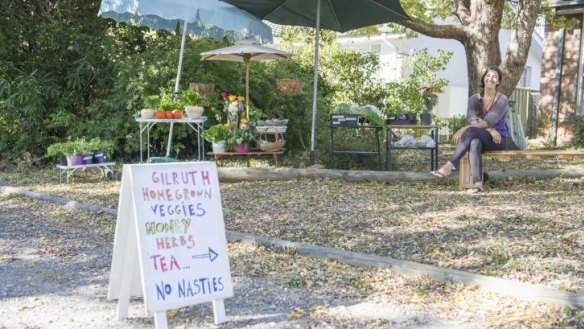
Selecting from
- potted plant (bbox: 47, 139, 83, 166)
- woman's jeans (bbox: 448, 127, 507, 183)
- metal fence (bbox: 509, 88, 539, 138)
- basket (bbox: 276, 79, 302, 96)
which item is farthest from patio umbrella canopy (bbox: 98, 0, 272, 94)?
metal fence (bbox: 509, 88, 539, 138)

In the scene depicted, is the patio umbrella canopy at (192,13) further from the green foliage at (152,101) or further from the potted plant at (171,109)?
the green foliage at (152,101)

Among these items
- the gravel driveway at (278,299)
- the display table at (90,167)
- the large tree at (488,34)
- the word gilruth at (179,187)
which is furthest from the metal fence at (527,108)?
the word gilruth at (179,187)

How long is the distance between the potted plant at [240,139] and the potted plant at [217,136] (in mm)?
80

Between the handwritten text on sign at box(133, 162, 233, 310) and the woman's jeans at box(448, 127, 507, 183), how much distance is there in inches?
163

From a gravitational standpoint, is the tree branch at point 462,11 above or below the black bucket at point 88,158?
above

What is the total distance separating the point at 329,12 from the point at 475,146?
346 cm

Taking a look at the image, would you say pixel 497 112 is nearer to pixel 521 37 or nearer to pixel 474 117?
pixel 474 117

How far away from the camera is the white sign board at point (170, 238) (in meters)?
3.09

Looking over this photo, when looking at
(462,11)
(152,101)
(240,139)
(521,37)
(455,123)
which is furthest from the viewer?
(455,123)

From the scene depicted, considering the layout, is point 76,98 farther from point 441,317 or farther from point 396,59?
point 396,59

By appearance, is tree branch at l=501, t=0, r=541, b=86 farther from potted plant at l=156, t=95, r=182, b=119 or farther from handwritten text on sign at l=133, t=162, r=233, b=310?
handwritten text on sign at l=133, t=162, r=233, b=310

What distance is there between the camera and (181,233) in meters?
3.23

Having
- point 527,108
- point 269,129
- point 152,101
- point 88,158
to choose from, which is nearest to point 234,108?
point 269,129

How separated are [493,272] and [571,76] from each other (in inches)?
475
